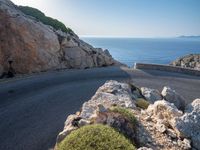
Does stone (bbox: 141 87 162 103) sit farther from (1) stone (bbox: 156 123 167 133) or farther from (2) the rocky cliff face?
(2) the rocky cliff face

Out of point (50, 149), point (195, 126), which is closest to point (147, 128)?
point (195, 126)

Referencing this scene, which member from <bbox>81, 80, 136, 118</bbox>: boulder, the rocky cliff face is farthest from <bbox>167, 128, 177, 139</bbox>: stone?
the rocky cliff face

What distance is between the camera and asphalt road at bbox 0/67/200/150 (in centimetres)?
1300

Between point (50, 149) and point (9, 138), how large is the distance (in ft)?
8.10

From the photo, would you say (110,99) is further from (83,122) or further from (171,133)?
(171,133)

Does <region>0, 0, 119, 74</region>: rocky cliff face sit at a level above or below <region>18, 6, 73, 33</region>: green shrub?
below

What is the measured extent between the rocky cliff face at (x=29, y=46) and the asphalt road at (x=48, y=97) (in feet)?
9.49

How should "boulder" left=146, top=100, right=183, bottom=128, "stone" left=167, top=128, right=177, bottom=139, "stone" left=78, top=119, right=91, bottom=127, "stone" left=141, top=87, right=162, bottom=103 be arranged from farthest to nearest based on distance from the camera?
"stone" left=141, top=87, right=162, bottom=103 → "boulder" left=146, top=100, right=183, bottom=128 → "stone" left=167, top=128, right=177, bottom=139 → "stone" left=78, top=119, right=91, bottom=127

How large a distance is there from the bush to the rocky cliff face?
67.7 feet

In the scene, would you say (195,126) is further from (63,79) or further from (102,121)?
(63,79)

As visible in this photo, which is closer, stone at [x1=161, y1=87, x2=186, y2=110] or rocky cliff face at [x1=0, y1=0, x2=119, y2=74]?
stone at [x1=161, y1=87, x2=186, y2=110]

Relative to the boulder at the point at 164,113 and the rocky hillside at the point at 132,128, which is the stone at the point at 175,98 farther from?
the boulder at the point at 164,113

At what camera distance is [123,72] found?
29.3 m

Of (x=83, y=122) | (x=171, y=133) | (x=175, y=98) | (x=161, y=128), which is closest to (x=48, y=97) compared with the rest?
(x=175, y=98)
